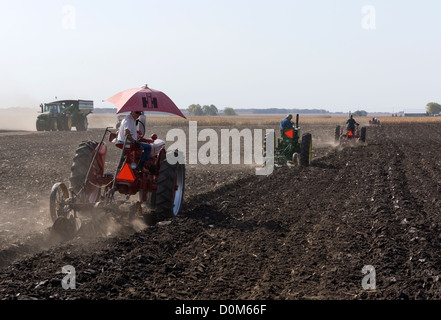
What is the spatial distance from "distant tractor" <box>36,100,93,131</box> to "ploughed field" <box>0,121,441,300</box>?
24430 millimetres

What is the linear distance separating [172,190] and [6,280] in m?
3.22

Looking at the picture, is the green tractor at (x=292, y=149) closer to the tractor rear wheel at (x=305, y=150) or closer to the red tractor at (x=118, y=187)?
the tractor rear wheel at (x=305, y=150)

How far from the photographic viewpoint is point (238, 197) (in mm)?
10656

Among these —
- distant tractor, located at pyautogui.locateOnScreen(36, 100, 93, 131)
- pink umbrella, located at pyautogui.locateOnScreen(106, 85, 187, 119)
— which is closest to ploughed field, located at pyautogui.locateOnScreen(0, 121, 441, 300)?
pink umbrella, located at pyautogui.locateOnScreen(106, 85, 187, 119)

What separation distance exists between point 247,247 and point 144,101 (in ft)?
8.28

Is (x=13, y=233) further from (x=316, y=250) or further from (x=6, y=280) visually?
(x=316, y=250)

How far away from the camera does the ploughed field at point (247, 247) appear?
17.3 feet

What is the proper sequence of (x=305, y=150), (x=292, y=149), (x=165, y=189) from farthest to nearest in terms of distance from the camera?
(x=292, y=149) → (x=305, y=150) → (x=165, y=189)

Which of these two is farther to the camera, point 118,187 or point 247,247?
point 118,187

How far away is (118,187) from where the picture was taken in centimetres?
791

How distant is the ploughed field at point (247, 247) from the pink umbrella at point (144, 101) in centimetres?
162

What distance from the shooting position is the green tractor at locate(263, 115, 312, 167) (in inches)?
637

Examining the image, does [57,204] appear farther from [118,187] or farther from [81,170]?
[118,187]

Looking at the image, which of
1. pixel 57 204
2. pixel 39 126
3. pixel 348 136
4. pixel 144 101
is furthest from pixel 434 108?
pixel 57 204
